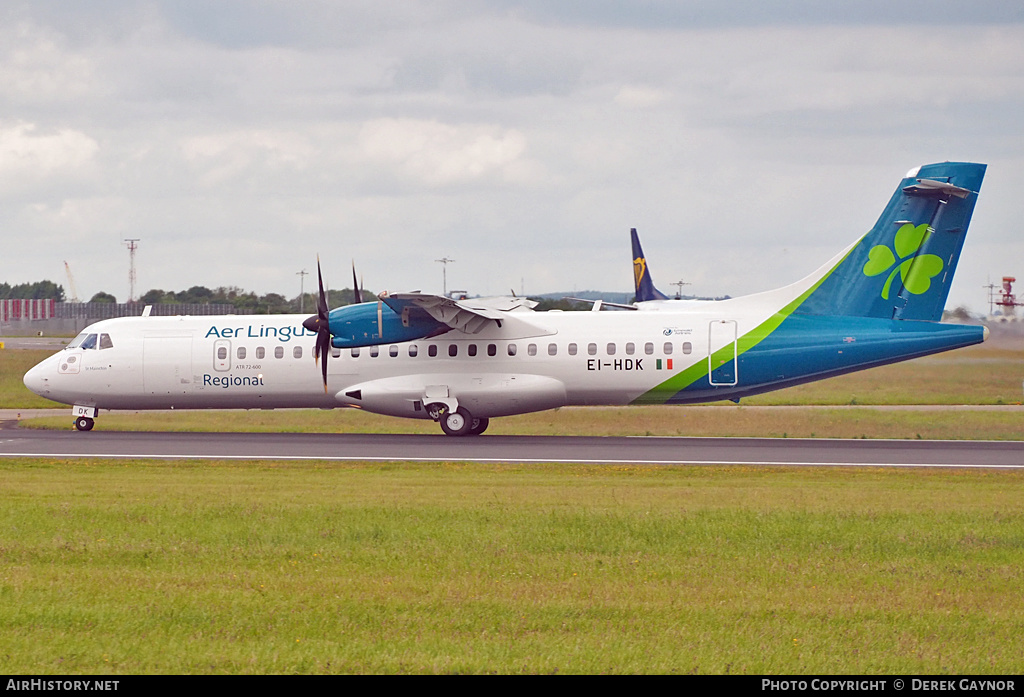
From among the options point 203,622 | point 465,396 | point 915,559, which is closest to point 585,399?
point 465,396

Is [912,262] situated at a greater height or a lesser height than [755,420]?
greater

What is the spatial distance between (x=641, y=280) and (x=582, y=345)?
24477mm

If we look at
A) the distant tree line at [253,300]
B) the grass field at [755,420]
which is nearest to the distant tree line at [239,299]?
the distant tree line at [253,300]

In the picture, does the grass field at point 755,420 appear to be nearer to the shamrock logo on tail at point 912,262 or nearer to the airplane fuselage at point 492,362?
the airplane fuselage at point 492,362

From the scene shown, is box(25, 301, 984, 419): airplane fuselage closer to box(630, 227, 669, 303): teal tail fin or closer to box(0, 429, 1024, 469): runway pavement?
box(0, 429, 1024, 469): runway pavement

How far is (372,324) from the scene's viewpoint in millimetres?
30094

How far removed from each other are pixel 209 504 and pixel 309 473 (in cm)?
575

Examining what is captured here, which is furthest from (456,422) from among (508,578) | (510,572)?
(508,578)

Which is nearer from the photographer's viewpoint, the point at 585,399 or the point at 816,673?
the point at 816,673

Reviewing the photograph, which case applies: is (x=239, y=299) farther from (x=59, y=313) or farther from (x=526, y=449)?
(x=526, y=449)

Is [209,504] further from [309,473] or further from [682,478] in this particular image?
[682,478]

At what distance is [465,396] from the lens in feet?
101

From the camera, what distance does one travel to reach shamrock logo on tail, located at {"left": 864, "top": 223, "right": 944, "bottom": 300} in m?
29.7

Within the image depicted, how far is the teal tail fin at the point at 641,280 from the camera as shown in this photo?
174 ft
